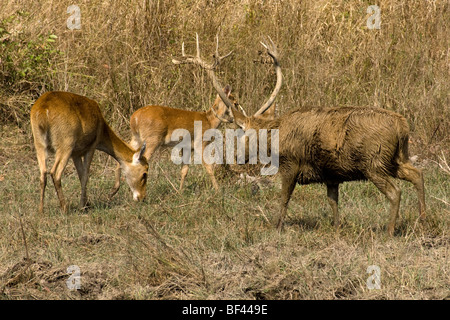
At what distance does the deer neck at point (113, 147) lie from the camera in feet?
26.6

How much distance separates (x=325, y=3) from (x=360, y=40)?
1151 mm

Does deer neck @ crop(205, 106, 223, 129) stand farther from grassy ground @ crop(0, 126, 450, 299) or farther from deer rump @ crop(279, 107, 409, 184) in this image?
deer rump @ crop(279, 107, 409, 184)

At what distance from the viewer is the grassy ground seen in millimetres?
4832

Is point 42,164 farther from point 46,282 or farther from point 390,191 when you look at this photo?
point 390,191

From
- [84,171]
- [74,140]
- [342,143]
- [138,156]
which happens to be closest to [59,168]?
[74,140]

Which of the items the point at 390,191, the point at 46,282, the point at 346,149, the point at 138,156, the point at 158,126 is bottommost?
the point at 46,282

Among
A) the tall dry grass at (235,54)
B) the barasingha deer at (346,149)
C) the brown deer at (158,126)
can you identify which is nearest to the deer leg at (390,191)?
the barasingha deer at (346,149)

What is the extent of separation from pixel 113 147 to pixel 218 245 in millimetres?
2756

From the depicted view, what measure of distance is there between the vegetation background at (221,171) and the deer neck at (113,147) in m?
0.47

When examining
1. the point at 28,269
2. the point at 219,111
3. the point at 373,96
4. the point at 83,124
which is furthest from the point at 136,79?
the point at 28,269

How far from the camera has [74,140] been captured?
7.45 metres

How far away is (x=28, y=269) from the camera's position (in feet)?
16.5

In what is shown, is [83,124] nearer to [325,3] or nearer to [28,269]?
[28,269]

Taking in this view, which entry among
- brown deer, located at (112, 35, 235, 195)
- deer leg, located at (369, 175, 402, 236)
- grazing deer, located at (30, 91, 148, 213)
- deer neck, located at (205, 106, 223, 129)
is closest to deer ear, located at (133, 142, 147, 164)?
grazing deer, located at (30, 91, 148, 213)
